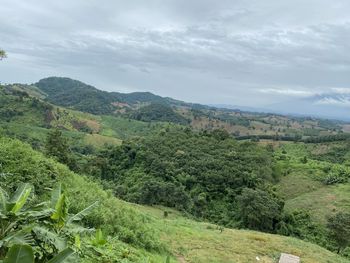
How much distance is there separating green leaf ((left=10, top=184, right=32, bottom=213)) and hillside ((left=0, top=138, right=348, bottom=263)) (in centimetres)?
168

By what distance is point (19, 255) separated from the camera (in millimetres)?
3553

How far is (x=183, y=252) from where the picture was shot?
15633 mm

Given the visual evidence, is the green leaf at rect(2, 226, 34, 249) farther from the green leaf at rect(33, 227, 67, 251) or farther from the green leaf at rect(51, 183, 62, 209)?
the green leaf at rect(51, 183, 62, 209)

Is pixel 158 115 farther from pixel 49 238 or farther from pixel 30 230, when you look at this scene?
pixel 30 230

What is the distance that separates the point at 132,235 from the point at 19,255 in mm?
9290

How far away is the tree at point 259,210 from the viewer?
1718 inches

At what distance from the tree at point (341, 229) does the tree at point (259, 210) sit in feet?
23.2

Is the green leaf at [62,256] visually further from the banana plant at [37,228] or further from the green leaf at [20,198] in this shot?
the green leaf at [20,198]

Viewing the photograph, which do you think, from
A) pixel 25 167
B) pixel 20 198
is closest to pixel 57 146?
pixel 25 167

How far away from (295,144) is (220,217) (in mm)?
67283

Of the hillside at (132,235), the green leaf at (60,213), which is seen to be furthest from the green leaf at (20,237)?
the hillside at (132,235)

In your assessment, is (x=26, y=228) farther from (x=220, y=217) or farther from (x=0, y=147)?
(x=220, y=217)

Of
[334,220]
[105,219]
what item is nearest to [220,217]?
[334,220]

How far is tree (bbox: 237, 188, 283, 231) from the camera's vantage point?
43628 mm
